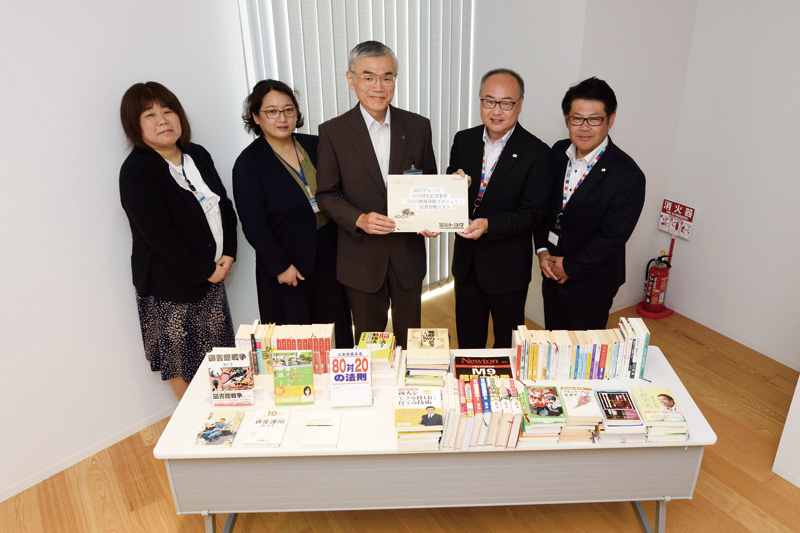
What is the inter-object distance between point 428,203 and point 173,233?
1344mm

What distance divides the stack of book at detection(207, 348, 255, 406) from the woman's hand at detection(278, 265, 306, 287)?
843 mm

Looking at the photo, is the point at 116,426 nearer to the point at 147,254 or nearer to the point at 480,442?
the point at 147,254

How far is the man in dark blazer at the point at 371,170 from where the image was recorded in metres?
2.76

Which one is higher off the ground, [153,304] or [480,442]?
[153,304]

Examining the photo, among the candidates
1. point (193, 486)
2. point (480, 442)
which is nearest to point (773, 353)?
point (480, 442)

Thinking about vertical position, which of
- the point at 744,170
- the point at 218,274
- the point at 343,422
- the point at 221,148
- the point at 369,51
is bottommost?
the point at 343,422

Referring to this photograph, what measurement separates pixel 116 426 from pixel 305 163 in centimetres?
195

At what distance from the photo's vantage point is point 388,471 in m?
2.29

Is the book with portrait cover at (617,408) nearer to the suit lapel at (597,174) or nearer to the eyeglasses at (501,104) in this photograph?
the suit lapel at (597,174)

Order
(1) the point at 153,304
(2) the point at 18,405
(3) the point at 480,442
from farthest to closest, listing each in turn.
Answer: (1) the point at 153,304 → (2) the point at 18,405 → (3) the point at 480,442

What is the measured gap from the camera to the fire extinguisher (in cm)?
443

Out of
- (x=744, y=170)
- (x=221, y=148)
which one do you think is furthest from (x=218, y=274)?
(x=744, y=170)

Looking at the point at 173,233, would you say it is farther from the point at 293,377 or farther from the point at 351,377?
the point at 351,377

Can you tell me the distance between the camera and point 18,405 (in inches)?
114
